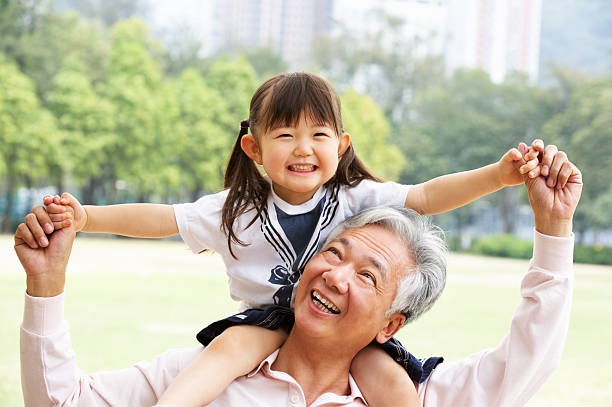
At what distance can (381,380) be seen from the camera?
1.11 m

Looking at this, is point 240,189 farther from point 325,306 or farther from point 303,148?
point 325,306

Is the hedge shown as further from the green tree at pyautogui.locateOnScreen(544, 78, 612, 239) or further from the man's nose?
the man's nose

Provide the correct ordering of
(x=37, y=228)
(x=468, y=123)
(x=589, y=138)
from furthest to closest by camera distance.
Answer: (x=468, y=123) → (x=589, y=138) → (x=37, y=228)

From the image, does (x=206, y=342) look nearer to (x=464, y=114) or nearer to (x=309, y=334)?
(x=309, y=334)

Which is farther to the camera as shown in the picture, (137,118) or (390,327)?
(137,118)

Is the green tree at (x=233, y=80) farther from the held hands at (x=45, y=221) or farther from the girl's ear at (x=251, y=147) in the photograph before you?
the held hands at (x=45, y=221)

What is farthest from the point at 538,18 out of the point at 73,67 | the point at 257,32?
the point at 73,67

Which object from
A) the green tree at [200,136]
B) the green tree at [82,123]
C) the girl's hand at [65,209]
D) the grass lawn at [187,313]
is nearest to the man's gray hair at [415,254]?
the girl's hand at [65,209]

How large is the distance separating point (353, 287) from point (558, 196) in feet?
1.12

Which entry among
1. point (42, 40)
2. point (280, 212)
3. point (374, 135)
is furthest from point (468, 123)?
point (280, 212)

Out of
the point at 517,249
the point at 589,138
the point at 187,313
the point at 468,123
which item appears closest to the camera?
the point at 187,313

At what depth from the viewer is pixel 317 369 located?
3.73ft

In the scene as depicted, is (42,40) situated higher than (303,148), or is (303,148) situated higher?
(42,40)

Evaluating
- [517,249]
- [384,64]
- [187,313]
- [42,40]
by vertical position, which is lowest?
[517,249]
